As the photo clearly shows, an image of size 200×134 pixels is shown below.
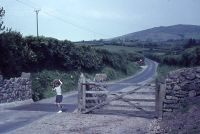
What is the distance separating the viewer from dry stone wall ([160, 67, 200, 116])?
637 inches

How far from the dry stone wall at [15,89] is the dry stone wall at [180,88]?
9055 mm

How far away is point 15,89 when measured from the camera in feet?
72.2

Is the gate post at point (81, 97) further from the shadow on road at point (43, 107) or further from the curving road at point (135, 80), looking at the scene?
the shadow on road at point (43, 107)

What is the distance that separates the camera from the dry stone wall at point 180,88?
1619 centimetres

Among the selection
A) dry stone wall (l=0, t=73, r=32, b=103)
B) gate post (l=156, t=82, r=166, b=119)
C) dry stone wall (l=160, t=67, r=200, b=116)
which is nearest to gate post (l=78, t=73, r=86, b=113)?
gate post (l=156, t=82, r=166, b=119)

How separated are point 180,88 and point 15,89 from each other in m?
9.81

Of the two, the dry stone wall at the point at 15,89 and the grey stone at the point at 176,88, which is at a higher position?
the grey stone at the point at 176,88

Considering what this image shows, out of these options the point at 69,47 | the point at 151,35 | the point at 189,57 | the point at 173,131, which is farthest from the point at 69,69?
the point at 151,35

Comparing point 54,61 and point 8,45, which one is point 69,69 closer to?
point 54,61

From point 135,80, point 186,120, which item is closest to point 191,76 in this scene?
point 186,120

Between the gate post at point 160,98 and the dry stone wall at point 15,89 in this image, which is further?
the dry stone wall at point 15,89

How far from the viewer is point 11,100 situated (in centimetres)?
2181

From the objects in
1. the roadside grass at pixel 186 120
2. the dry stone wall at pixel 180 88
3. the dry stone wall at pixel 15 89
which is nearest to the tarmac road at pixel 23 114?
the dry stone wall at pixel 15 89

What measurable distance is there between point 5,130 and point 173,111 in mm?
6764
